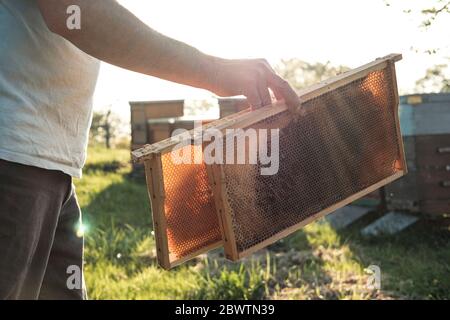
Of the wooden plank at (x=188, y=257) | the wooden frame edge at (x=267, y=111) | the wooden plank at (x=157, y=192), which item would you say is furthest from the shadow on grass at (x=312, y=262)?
the wooden plank at (x=157, y=192)

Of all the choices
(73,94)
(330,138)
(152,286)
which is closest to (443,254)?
(152,286)

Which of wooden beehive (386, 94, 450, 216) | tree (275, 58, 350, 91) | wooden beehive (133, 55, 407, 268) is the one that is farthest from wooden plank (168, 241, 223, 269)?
tree (275, 58, 350, 91)

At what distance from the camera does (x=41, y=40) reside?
1605mm

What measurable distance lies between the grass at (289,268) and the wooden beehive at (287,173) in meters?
1.83

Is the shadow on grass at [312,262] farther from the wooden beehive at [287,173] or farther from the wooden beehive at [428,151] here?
the wooden beehive at [287,173]

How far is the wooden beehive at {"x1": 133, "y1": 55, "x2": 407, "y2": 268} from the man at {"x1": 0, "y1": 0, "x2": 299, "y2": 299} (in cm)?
21

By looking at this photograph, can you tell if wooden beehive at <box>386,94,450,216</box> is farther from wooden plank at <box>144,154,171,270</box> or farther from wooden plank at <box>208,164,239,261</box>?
wooden plank at <box>144,154,171,270</box>

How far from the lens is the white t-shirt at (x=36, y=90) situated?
1.54 m

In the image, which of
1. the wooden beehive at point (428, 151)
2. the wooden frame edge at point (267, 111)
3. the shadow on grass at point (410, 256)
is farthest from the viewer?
the wooden beehive at point (428, 151)

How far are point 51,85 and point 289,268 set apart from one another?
3280 mm

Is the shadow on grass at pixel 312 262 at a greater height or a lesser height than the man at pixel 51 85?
lesser

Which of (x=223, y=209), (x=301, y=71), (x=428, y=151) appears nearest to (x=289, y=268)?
(x=428, y=151)

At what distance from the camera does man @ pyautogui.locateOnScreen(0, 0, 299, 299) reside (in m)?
1.52
